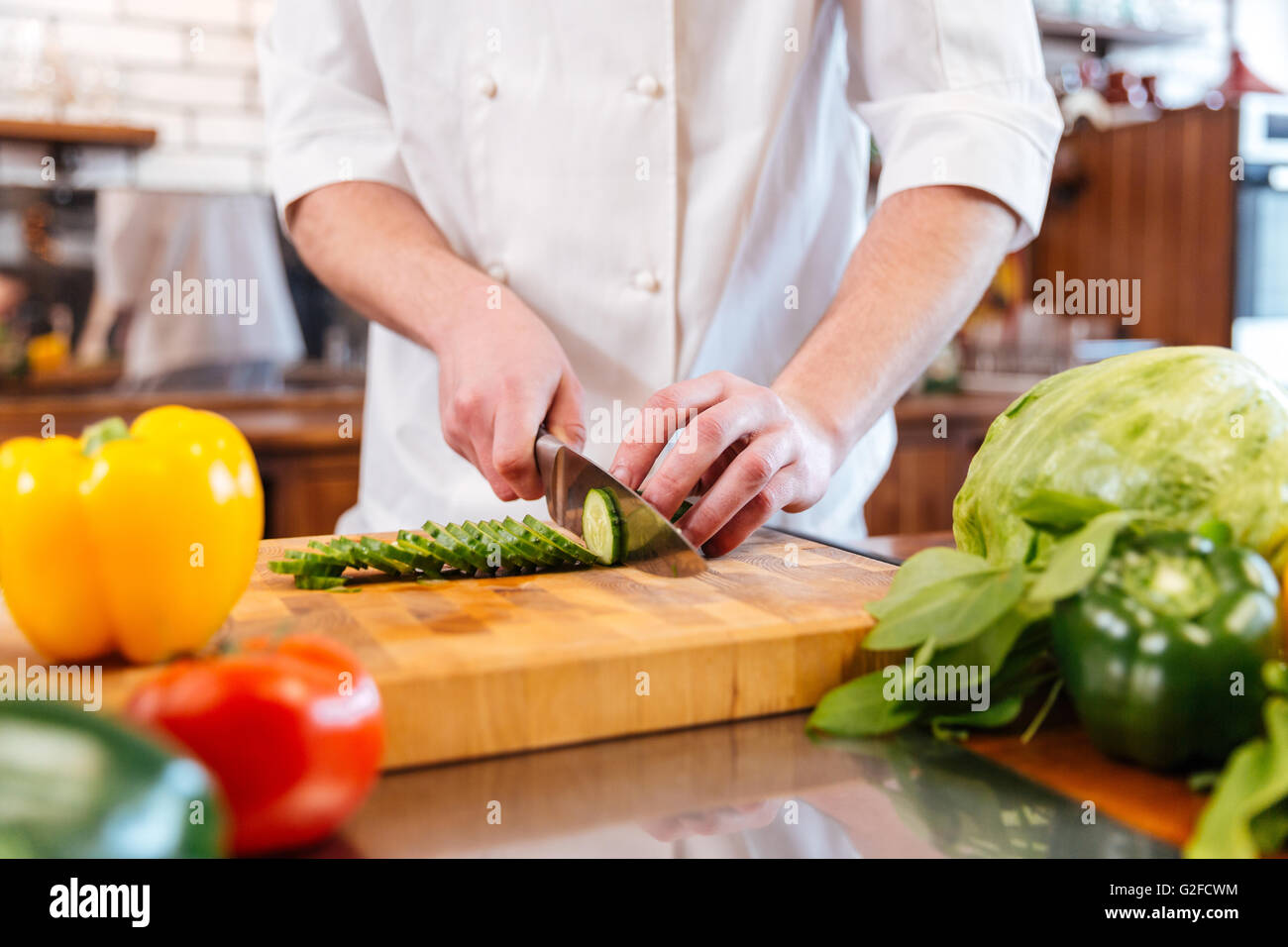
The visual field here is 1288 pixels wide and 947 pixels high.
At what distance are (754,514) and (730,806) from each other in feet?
1.51

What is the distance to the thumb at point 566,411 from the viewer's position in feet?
3.74

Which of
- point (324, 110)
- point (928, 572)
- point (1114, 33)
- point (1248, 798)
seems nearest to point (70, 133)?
point (324, 110)

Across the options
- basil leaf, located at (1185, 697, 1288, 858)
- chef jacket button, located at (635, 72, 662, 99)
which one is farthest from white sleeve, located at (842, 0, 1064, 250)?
basil leaf, located at (1185, 697, 1288, 858)

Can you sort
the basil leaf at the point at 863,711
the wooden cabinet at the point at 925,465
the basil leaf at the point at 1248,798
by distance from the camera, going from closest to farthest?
the basil leaf at the point at 1248,798 < the basil leaf at the point at 863,711 < the wooden cabinet at the point at 925,465

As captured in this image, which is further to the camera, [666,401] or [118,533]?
[666,401]

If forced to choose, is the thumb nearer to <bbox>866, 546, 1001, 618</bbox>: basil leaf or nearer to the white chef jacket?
the white chef jacket

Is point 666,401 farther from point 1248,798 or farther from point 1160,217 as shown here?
point 1160,217

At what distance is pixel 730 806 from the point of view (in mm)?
647

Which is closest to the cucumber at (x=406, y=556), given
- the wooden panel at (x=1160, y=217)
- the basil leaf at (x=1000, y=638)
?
the basil leaf at (x=1000, y=638)

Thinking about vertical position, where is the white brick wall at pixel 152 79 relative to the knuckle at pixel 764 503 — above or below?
above

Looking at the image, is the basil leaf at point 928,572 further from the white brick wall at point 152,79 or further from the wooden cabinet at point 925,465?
the white brick wall at point 152,79

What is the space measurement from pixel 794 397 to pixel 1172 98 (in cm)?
466

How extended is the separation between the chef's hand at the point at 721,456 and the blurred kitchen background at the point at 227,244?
1.82 meters
